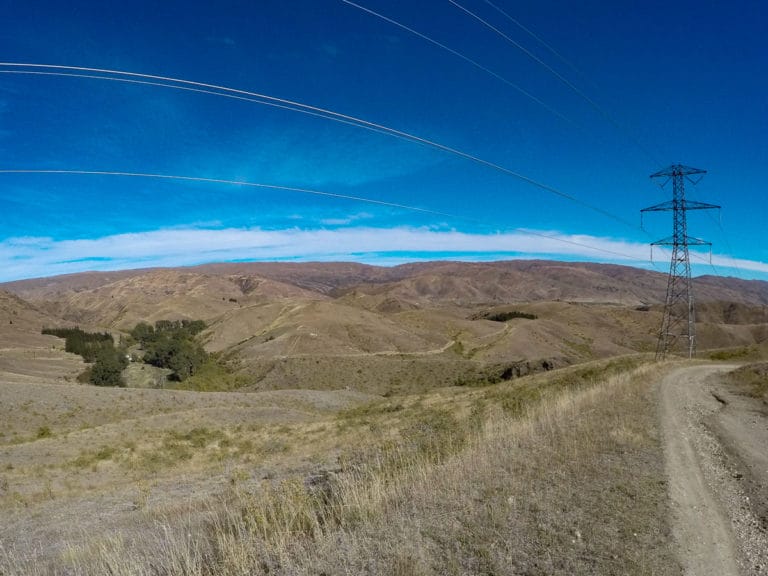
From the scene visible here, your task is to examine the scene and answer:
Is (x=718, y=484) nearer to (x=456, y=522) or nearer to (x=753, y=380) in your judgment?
(x=456, y=522)

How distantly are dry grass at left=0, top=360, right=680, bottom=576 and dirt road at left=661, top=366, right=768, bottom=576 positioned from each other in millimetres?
313

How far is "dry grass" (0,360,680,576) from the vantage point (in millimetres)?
5457

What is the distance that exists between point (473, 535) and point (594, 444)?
531 centimetres

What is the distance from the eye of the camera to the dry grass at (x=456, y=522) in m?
5.46

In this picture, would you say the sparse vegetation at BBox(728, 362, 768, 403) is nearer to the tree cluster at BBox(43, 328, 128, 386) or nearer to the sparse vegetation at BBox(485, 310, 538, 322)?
the tree cluster at BBox(43, 328, 128, 386)

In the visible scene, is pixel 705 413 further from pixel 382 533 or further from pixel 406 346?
pixel 406 346

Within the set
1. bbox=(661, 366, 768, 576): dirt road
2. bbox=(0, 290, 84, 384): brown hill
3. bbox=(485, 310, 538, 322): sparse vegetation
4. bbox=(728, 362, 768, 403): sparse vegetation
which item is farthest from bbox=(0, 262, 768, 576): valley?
bbox=(485, 310, 538, 322): sparse vegetation

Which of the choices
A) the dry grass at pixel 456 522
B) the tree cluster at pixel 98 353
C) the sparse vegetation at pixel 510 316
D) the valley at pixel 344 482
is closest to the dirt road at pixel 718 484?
the valley at pixel 344 482

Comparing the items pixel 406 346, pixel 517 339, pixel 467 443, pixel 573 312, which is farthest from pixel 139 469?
pixel 573 312

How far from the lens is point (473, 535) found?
19.5 ft

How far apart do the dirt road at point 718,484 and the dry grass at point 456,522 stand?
31 centimetres

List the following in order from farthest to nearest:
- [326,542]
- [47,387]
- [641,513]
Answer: [47,387] → [641,513] → [326,542]

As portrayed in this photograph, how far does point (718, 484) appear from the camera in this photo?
27.2 ft

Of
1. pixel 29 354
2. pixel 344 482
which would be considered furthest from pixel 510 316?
pixel 344 482
